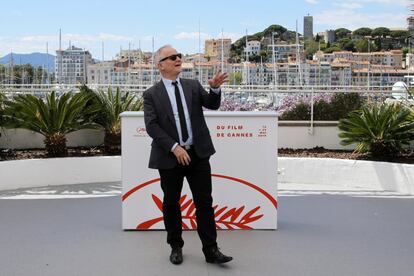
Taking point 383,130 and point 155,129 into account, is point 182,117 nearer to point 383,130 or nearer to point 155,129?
point 155,129

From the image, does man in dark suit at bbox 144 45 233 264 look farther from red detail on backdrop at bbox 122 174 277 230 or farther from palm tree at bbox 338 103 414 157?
palm tree at bbox 338 103 414 157

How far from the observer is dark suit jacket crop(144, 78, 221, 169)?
4.68m

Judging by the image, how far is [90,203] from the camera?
7566 millimetres

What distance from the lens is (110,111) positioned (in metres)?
10.2

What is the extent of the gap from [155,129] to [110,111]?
222 inches

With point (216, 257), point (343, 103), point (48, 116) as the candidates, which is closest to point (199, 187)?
point (216, 257)

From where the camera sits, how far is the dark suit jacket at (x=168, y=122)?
4.68 meters

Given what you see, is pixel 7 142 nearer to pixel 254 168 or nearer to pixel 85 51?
pixel 254 168

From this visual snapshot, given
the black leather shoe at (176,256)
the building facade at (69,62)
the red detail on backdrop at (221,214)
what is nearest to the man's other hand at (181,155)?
the black leather shoe at (176,256)

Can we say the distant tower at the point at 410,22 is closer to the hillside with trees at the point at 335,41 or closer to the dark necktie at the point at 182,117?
the dark necktie at the point at 182,117

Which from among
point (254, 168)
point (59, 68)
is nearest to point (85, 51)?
point (59, 68)

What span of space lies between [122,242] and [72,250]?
469mm

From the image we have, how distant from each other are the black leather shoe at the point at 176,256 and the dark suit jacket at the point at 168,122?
701mm

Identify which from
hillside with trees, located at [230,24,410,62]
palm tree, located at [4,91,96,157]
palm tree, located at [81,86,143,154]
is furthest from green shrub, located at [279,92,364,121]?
hillside with trees, located at [230,24,410,62]
